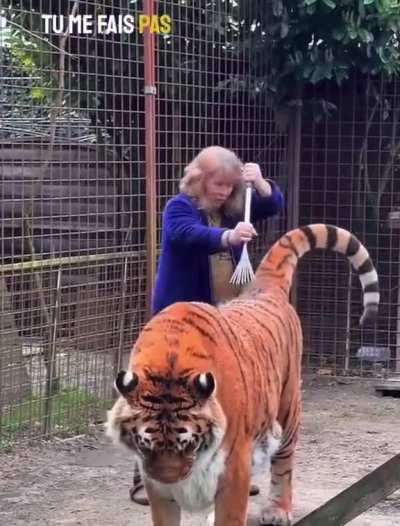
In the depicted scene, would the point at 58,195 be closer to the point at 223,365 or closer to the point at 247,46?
the point at 247,46

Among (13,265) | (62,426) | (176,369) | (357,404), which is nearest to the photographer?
(176,369)

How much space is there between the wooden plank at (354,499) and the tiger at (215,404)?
1.07 feet

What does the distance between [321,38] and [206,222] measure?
3.48m

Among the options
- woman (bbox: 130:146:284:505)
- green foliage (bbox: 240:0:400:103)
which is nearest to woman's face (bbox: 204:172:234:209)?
woman (bbox: 130:146:284:505)

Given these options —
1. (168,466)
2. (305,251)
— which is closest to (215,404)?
(168,466)

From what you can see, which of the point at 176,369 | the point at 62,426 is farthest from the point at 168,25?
the point at 176,369

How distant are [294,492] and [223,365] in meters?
1.89

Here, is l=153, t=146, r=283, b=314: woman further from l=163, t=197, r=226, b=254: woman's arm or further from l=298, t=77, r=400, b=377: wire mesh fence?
Answer: l=298, t=77, r=400, b=377: wire mesh fence

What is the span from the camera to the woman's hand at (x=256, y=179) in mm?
5449

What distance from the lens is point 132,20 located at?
24.0ft

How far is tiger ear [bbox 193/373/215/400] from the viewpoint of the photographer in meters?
3.95

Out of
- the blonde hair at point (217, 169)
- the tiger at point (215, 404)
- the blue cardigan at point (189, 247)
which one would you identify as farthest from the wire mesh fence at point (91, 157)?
the tiger at point (215, 404)

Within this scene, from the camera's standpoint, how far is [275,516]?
5371mm

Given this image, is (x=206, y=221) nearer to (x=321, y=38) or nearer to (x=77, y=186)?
(x=77, y=186)
